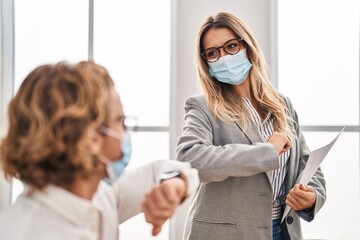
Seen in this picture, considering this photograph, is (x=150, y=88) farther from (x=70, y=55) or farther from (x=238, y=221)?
(x=238, y=221)

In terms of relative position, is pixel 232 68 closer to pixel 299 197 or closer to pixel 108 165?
pixel 299 197

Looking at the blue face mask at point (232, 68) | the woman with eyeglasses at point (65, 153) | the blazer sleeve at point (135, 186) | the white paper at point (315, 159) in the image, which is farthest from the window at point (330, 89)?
the woman with eyeglasses at point (65, 153)

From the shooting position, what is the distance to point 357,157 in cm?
208

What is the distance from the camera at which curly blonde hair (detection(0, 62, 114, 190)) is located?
29.1 inches

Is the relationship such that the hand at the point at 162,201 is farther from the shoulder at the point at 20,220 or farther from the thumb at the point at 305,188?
the thumb at the point at 305,188

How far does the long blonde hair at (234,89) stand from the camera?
1.37m

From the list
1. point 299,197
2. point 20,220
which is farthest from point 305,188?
point 20,220

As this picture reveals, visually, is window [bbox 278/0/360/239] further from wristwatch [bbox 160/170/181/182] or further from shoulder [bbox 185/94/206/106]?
wristwatch [bbox 160/170/181/182]

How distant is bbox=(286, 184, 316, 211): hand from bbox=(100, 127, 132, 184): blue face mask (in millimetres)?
644

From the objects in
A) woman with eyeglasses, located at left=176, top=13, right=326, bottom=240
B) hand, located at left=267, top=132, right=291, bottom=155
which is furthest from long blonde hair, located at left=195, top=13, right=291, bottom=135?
hand, located at left=267, top=132, right=291, bottom=155

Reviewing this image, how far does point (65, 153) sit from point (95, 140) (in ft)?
0.23


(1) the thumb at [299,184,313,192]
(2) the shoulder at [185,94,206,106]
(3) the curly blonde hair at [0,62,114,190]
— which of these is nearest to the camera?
(3) the curly blonde hair at [0,62,114,190]

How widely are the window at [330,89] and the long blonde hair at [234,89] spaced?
0.72m

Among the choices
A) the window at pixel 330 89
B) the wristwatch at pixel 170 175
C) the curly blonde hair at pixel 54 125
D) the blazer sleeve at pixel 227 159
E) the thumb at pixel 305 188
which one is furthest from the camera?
the window at pixel 330 89
